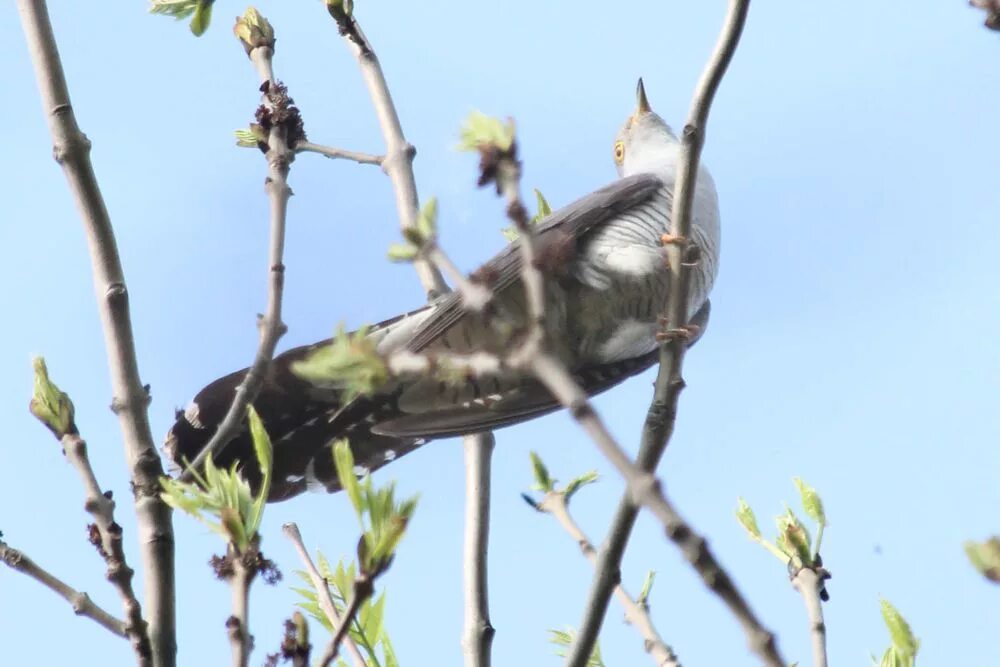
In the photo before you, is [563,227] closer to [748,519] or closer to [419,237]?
[748,519]

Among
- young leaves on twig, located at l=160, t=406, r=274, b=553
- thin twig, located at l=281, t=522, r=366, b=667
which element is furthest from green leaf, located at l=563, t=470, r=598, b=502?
young leaves on twig, located at l=160, t=406, r=274, b=553

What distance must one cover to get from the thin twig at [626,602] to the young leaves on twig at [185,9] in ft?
3.98

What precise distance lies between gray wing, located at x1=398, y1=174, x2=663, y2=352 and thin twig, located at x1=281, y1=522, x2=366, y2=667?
2.65ft

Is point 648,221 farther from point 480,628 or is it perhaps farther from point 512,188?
point 512,188

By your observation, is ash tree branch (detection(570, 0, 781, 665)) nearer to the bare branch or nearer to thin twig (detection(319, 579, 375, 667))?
thin twig (detection(319, 579, 375, 667))

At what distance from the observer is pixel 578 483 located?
2693 mm

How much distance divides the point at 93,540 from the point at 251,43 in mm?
1329

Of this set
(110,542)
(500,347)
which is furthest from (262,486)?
(500,347)

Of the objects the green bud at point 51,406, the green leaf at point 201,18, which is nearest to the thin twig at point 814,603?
the green bud at point 51,406

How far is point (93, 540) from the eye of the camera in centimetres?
191

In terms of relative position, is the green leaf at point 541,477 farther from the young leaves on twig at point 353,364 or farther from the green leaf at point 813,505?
the young leaves on twig at point 353,364

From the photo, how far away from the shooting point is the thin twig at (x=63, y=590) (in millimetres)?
1841

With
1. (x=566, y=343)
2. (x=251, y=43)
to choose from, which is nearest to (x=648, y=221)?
(x=566, y=343)

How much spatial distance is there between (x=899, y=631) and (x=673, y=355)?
663 millimetres
